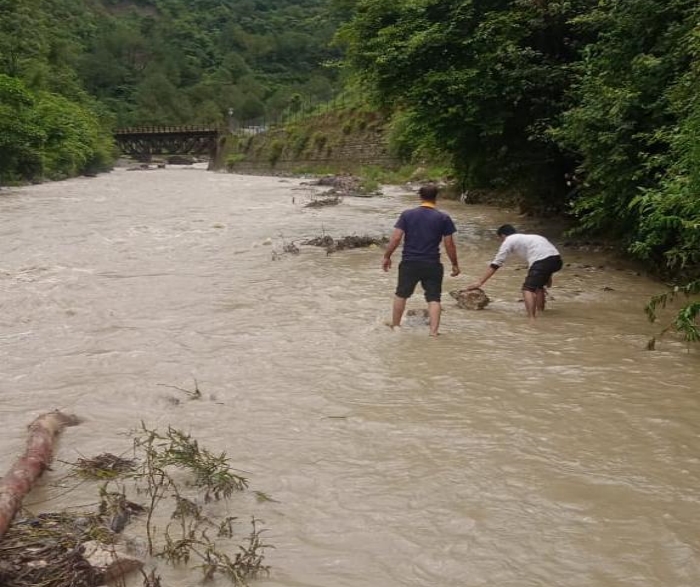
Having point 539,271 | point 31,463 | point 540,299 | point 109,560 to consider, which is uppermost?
point 539,271

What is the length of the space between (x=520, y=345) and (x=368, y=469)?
11.9 ft

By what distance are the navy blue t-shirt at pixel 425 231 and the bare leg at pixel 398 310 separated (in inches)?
20.4

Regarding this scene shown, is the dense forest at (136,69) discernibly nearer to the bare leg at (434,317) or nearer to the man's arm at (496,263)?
the man's arm at (496,263)

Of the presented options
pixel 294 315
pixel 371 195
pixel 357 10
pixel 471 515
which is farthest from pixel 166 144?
pixel 471 515

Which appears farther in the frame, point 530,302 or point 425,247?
point 530,302

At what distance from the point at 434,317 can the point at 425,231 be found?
1058 mm

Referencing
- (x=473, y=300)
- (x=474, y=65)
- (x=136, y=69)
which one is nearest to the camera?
(x=473, y=300)

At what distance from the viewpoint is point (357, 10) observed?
1589 cm

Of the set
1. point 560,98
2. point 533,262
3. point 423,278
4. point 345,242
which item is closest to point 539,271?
point 533,262

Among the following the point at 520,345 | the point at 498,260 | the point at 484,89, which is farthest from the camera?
the point at 484,89

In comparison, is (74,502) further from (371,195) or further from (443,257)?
(371,195)

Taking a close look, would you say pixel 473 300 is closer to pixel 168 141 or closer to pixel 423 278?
pixel 423 278

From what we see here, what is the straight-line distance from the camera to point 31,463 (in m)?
4.44

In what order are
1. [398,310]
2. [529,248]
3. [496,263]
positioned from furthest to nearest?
[529,248] → [496,263] → [398,310]
